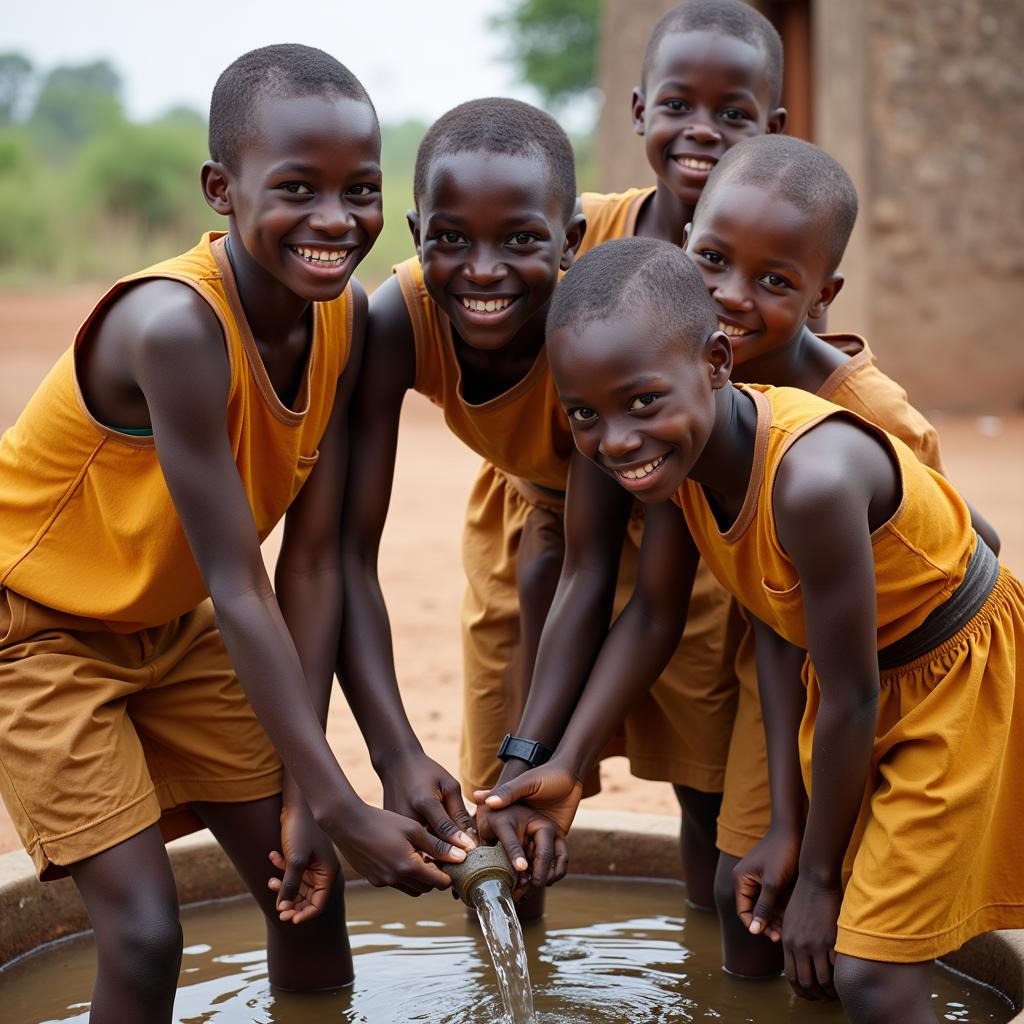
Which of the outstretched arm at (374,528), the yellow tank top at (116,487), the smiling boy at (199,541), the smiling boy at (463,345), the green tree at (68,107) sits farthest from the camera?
the green tree at (68,107)

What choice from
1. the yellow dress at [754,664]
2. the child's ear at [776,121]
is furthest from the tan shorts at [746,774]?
the child's ear at [776,121]

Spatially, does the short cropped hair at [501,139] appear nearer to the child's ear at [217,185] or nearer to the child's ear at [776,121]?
the child's ear at [217,185]

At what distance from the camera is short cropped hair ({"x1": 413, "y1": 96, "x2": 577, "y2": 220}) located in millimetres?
2686

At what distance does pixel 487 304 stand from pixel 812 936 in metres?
1.16

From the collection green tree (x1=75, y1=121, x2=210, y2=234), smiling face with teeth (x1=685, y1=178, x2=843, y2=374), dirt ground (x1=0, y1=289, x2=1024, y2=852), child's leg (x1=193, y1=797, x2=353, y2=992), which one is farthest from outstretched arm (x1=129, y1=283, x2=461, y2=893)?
green tree (x1=75, y1=121, x2=210, y2=234)

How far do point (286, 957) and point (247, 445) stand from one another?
0.98m

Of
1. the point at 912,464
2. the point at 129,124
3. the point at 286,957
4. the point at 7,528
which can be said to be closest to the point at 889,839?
the point at 912,464

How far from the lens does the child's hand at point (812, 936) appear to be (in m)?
2.42

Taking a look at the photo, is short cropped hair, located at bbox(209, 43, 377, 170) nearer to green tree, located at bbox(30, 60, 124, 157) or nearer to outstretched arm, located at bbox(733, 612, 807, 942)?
outstretched arm, located at bbox(733, 612, 807, 942)

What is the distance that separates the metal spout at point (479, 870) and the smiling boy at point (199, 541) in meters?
0.03

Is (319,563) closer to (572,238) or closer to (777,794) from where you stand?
(572,238)

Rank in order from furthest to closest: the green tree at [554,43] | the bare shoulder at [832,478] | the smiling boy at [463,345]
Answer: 1. the green tree at [554,43]
2. the smiling boy at [463,345]
3. the bare shoulder at [832,478]

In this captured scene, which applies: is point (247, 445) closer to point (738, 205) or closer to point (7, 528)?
point (7, 528)

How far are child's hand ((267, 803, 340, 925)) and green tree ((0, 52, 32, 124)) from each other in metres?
57.8
